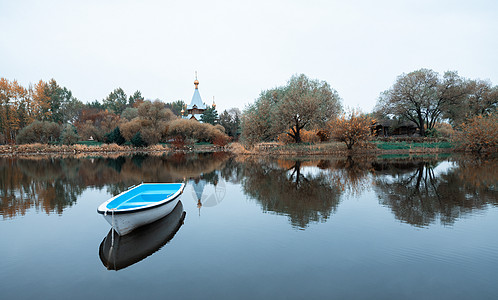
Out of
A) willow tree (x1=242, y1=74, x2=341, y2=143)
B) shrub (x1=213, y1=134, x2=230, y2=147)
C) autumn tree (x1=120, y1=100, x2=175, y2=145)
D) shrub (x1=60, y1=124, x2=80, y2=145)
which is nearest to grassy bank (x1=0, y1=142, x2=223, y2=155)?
shrub (x1=60, y1=124, x2=80, y2=145)

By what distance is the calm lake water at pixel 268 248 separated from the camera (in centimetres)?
468

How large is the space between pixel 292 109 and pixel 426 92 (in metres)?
20.6

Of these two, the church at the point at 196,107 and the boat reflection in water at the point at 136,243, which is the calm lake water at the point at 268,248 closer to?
the boat reflection in water at the point at 136,243

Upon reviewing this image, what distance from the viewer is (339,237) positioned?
6.87 metres

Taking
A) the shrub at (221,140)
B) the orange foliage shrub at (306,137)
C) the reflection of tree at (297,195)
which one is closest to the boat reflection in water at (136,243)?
the reflection of tree at (297,195)

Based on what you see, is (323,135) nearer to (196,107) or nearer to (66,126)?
(196,107)

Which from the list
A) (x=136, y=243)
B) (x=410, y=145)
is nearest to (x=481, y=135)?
(x=410, y=145)

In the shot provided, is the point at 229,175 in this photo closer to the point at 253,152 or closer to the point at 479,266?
the point at 479,266

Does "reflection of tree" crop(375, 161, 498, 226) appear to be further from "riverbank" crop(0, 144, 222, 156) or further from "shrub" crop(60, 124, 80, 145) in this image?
"shrub" crop(60, 124, 80, 145)

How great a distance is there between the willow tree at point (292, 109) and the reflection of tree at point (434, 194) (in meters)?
16.4

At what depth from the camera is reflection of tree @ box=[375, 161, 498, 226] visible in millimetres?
8523

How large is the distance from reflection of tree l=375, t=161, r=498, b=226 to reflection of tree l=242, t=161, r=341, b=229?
2126 mm

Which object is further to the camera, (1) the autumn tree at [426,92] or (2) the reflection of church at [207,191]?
(1) the autumn tree at [426,92]

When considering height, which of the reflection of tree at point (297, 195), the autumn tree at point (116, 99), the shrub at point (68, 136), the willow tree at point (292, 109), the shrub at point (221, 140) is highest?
the autumn tree at point (116, 99)
